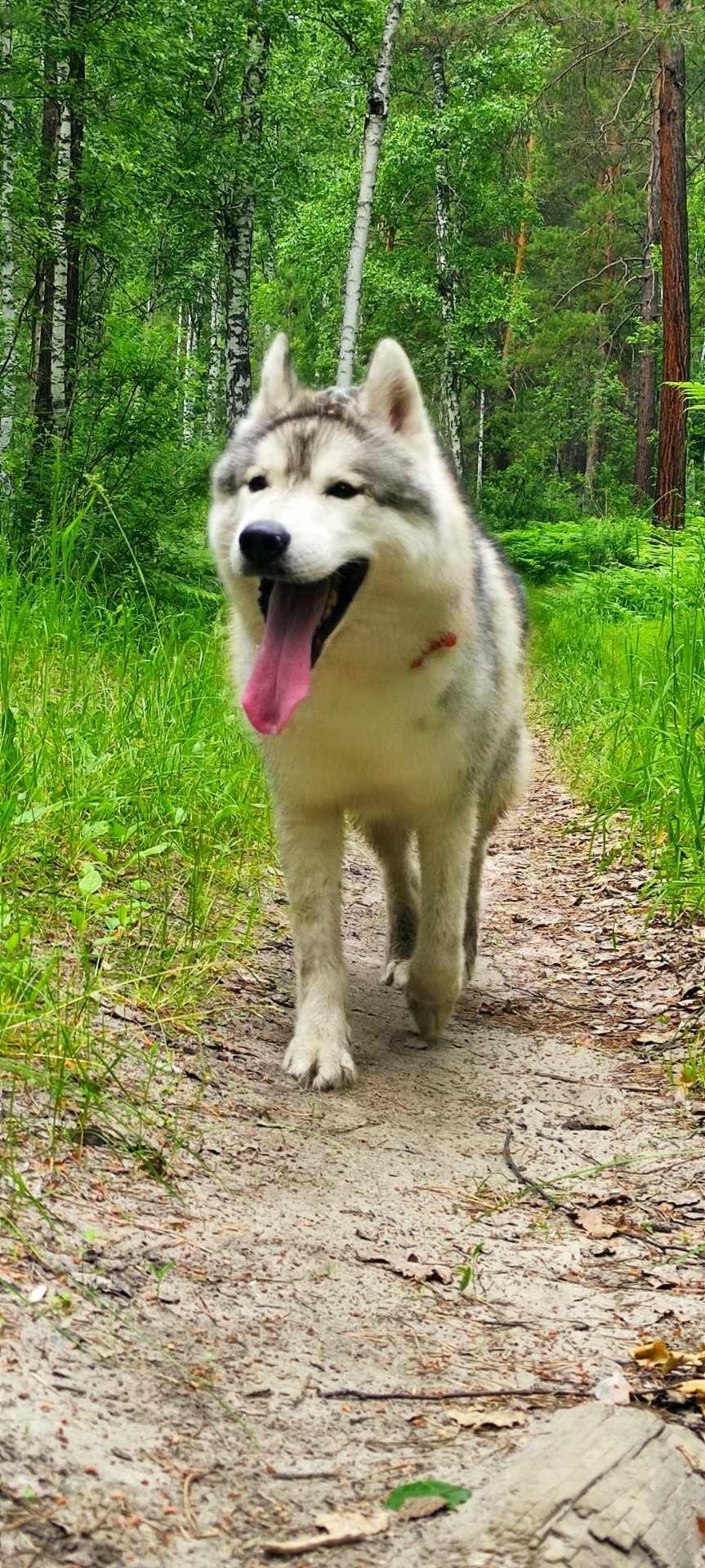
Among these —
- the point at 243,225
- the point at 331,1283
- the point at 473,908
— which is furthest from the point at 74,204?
the point at 331,1283

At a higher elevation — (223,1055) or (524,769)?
(524,769)

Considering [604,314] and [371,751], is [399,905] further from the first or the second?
[604,314]

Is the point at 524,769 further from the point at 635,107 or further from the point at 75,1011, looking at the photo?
the point at 635,107

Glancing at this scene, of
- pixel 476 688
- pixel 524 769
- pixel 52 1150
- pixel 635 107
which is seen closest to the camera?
pixel 52 1150

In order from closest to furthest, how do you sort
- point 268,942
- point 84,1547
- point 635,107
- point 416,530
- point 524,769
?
point 84,1547
point 416,530
point 268,942
point 524,769
point 635,107

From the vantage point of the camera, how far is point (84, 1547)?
134 centimetres

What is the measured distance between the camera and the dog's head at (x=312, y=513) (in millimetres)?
2752

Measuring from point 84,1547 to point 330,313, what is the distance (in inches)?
1160

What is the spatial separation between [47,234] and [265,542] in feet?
28.0

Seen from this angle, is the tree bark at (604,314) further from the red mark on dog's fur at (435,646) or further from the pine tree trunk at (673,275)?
the red mark on dog's fur at (435,646)

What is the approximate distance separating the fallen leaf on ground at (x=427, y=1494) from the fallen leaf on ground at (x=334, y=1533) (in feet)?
0.08

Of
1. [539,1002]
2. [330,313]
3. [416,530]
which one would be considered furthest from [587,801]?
[330,313]

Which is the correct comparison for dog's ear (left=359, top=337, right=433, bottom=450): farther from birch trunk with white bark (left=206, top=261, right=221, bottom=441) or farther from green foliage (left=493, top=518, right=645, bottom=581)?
birch trunk with white bark (left=206, top=261, right=221, bottom=441)

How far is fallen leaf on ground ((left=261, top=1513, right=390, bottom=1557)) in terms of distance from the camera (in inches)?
56.4
